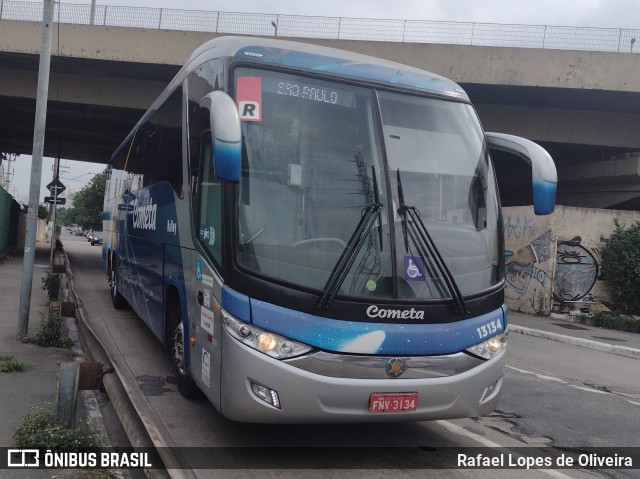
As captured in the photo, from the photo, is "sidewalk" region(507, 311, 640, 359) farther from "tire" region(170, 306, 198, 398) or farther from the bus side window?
the bus side window

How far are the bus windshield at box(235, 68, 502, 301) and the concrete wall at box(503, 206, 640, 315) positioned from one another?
14.2m

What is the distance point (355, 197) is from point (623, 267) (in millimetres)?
15671

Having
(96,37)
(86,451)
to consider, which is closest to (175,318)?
(86,451)

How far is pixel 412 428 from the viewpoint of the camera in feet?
20.3

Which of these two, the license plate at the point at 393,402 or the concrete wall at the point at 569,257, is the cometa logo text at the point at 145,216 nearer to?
the license plate at the point at 393,402

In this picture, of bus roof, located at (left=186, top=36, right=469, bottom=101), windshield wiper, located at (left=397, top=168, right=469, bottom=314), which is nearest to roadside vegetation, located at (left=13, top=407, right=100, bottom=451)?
windshield wiper, located at (left=397, top=168, right=469, bottom=314)

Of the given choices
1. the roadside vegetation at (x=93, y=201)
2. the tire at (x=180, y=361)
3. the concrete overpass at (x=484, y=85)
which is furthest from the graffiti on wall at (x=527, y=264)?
the roadside vegetation at (x=93, y=201)

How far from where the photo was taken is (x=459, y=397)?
502 centimetres

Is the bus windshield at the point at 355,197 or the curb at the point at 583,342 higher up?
the bus windshield at the point at 355,197

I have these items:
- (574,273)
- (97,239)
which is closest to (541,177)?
(574,273)

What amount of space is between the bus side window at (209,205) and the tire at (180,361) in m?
1.35

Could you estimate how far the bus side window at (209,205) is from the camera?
16.8 feet

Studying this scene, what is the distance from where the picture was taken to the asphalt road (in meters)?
5.10

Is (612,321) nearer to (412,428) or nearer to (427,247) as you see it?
(412,428)
